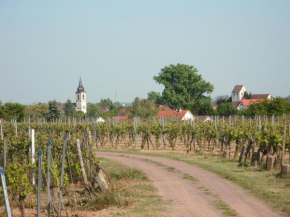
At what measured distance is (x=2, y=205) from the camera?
1298 cm

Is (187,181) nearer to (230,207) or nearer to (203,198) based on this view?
(203,198)

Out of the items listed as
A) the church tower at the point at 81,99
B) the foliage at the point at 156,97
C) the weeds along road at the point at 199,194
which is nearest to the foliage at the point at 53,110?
the foliage at the point at 156,97

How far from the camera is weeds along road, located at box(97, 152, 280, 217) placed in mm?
11039

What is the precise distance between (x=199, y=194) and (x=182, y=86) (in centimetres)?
6744

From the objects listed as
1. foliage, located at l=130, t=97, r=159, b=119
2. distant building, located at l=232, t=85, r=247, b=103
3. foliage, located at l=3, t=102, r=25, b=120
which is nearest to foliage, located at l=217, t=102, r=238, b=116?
foliage, located at l=130, t=97, r=159, b=119

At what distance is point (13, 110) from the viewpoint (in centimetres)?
6456

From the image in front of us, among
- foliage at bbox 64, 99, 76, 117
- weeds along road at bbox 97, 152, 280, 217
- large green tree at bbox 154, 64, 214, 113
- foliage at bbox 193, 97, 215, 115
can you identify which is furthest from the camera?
foliage at bbox 64, 99, 76, 117

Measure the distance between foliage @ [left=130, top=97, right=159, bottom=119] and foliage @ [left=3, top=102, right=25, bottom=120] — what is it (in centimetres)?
1475

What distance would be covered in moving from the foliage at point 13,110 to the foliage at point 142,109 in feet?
48.4

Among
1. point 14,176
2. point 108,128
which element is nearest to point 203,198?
point 14,176

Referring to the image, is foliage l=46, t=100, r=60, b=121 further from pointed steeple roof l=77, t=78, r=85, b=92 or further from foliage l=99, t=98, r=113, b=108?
foliage l=99, t=98, r=113, b=108

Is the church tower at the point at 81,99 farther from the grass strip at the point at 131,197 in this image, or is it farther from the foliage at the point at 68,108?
the grass strip at the point at 131,197

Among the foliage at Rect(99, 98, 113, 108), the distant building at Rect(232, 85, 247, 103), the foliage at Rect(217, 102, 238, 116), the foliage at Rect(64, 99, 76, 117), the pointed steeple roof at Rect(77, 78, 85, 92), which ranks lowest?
the foliage at Rect(217, 102, 238, 116)

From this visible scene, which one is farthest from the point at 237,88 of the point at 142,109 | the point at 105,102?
the point at 142,109
